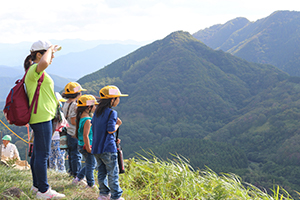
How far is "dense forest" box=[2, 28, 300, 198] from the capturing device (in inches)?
2741

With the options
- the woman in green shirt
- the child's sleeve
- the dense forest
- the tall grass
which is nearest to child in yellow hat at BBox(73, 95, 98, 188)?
the tall grass

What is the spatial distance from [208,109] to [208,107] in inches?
42.6

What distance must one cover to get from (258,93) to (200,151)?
73973 millimetres

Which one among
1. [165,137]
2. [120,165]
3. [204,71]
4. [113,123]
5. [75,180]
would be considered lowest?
[165,137]

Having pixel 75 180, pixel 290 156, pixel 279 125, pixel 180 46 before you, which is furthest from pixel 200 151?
pixel 180 46

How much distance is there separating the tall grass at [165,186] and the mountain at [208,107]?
56.2m

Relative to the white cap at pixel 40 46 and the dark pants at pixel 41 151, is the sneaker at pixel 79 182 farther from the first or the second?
the white cap at pixel 40 46

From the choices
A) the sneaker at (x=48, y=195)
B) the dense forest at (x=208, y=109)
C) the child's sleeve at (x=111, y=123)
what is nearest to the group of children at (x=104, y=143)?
the child's sleeve at (x=111, y=123)

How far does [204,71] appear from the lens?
141750 mm

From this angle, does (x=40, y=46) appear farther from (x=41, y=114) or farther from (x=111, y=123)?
(x=111, y=123)

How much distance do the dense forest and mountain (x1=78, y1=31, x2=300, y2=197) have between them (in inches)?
10.8

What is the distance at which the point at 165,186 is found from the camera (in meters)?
3.73

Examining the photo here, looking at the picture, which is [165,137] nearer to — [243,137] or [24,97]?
[243,137]

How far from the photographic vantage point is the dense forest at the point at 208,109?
6962 cm
